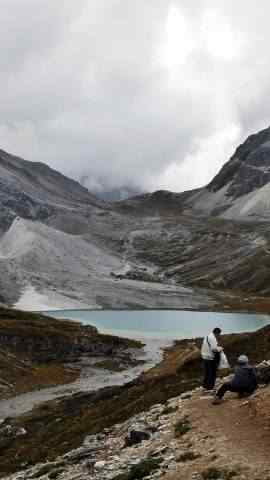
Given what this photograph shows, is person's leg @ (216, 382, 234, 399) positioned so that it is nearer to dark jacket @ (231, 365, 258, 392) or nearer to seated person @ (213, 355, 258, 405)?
seated person @ (213, 355, 258, 405)

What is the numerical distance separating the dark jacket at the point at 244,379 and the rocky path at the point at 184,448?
43cm

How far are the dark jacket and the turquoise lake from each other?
11303cm

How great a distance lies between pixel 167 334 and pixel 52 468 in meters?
119

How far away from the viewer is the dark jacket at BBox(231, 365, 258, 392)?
2455 cm

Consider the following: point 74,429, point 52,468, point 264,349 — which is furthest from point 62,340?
point 52,468

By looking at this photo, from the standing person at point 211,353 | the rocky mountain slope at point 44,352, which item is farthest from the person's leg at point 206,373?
the rocky mountain slope at point 44,352

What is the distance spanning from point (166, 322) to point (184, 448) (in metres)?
149

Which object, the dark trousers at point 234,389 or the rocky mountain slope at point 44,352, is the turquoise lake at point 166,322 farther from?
the dark trousers at point 234,389

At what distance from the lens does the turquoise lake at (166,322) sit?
14650cm

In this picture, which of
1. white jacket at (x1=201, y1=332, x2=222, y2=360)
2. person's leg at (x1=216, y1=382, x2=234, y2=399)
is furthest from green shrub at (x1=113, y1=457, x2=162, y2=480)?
white jacket at (x1=201, y1=332, x2=222, y2=360)

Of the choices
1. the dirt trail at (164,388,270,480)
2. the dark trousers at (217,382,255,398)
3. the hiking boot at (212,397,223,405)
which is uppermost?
the dark trousers at (217,382,255,398)

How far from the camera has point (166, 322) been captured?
169 meters

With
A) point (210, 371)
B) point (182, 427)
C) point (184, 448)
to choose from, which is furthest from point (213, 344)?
point (184, 448)

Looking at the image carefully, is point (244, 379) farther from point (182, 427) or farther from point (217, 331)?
point (182, 427)
